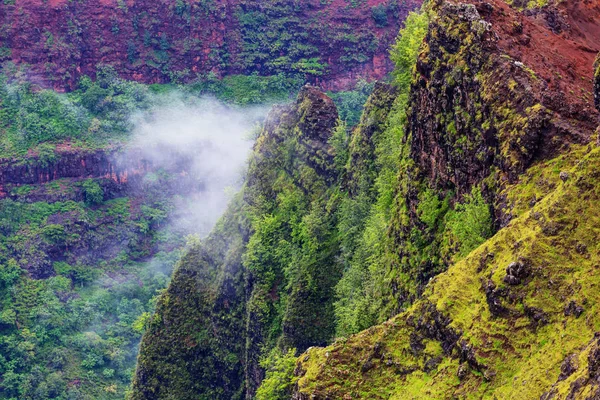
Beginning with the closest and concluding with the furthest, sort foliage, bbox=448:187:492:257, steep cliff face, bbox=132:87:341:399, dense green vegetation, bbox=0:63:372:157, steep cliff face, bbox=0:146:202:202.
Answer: foliage, bbox=448:187:492:257 → steep cliff face, bbox=132:87:341:399 → steep cliff face, bbox=0:146:202:202 → dense green vegetation, bbox=0:63:372:157

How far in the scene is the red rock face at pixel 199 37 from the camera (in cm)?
15762

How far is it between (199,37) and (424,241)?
12562cm

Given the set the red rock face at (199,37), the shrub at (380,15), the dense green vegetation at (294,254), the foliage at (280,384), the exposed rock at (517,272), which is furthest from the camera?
the shrub at (380,15)

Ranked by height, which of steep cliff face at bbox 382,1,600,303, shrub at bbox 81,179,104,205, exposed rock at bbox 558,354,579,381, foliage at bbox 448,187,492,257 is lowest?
exposed rock at bbox 558,354,579,381

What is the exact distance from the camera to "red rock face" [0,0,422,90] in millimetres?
157625

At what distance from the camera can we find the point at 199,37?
167 metres

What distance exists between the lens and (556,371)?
2758cm

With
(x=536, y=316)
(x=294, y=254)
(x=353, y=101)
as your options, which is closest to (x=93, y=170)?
(x=353, y=101)

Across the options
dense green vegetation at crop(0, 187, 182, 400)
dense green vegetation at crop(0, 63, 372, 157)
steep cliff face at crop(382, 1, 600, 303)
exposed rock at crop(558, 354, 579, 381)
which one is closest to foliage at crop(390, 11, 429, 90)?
steep cliff face at crop(382, 1, 600, 303)

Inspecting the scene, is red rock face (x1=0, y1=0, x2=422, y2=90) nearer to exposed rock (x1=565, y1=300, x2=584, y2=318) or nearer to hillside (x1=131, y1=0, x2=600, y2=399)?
hillside (x1=131, y1=0, x2=600, y2=399)

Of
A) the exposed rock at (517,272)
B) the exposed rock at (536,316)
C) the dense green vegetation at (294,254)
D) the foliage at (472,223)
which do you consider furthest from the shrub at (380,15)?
the exposed rock at (536,316)

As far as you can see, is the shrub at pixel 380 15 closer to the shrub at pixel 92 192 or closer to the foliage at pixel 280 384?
the shrub at pixel 92 192

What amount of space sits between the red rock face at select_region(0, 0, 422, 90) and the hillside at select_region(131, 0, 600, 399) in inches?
3277

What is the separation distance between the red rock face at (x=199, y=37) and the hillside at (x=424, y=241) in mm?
83228
